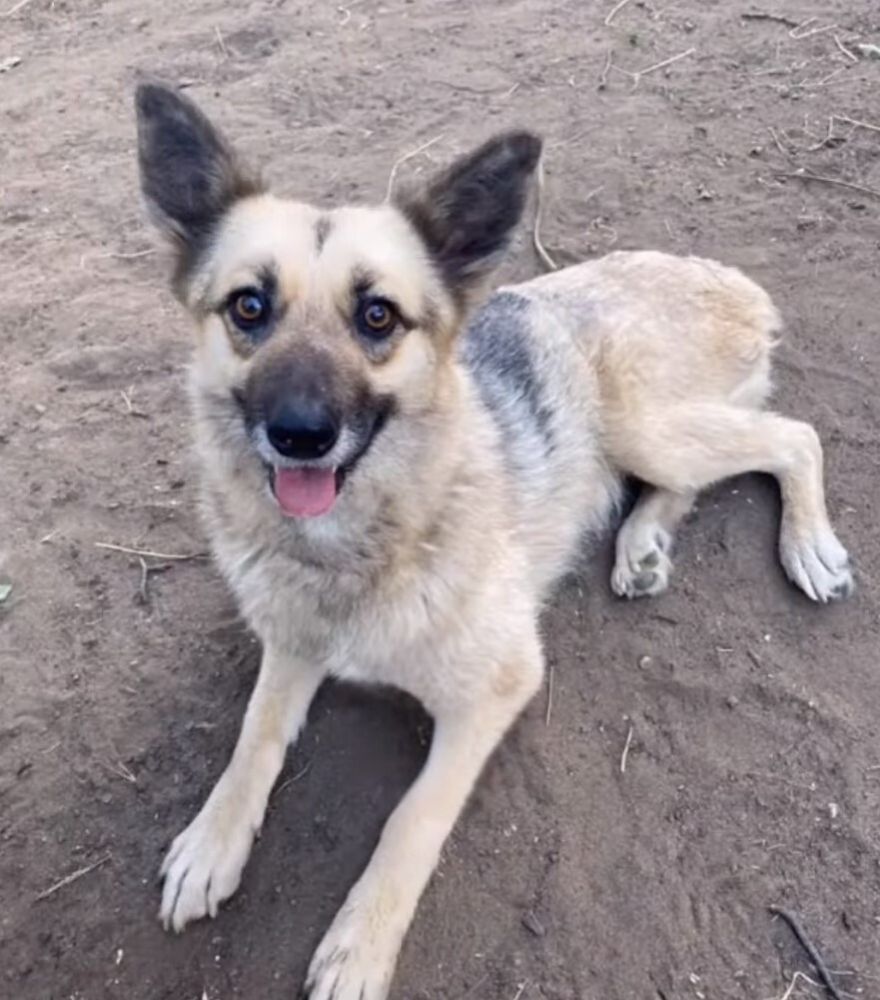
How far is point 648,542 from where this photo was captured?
4.02 meters

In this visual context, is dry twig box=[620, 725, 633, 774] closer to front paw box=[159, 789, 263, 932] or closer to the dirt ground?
the dirt ground

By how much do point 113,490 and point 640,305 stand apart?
2177mm

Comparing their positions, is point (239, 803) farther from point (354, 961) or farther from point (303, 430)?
point (303, 430)

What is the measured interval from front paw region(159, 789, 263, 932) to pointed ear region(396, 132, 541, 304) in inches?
65.2

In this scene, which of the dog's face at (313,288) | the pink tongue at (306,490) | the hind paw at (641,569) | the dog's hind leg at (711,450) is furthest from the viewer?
the dog's hind leg at (711,450)

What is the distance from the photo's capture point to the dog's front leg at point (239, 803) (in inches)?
123

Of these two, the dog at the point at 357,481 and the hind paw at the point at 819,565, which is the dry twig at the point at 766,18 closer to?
the hind paw at the point at 819,565

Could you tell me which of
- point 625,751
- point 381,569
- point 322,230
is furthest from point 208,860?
point 322,230

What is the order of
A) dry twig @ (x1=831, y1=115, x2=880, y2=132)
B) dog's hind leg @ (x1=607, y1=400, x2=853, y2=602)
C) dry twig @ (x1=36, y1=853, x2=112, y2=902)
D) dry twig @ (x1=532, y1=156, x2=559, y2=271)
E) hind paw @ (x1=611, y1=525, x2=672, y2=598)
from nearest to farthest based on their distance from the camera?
dry twig @ (x1=36, y1=853, x2=112, y2=902) → hind paw @ (x1=611, y1=525, x2=672, y2=598) → dog's hind leg @ (x1=607, y1=400, x2=853, y2=602) → dry twig @ (x1=532, y1=156, x2=559, y2=271) → dry twig @ (x1=831, y1=115, x2=880, y2=132)

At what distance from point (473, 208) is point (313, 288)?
21.4 inches

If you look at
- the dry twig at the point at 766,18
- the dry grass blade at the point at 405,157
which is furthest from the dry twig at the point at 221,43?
the dry twig at the point at 766,18

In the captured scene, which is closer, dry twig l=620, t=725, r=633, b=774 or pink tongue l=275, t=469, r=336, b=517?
pink tongue l=275, t=469, r=336, b=517

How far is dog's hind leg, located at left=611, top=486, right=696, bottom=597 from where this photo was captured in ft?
12.9

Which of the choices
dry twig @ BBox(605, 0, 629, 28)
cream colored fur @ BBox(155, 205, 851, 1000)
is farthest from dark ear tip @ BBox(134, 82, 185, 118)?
dry twig @ BBox(605, 0, 629, 28)
